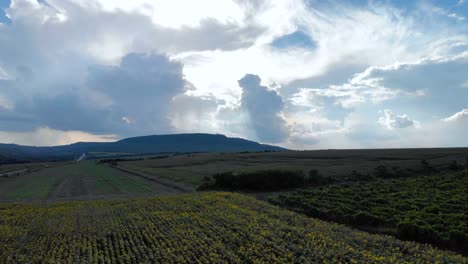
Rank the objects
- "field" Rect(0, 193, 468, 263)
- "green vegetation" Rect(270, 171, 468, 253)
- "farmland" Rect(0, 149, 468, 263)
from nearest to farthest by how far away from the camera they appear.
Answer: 1. "field" Rect(0, 193, 468, 263)
2. "farmland" Rect(0, 149, 468, 263)
3. "green vegetation" Rect(270, 171, 468, 253)

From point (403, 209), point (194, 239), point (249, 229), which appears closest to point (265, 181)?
point (403, 209)

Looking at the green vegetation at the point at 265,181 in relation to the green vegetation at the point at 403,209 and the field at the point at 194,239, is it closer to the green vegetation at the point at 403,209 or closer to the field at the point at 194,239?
the green vegetation at the point at 403,209

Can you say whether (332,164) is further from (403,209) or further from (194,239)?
(194,239)

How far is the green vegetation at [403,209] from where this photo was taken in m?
19.4

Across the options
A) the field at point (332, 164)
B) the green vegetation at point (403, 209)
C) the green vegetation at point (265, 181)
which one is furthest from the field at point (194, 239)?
the field at point (332, 164)

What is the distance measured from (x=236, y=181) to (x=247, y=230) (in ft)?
89.2

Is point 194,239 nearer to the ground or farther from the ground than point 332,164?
nearer to the ground

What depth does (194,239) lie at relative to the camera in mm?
19469

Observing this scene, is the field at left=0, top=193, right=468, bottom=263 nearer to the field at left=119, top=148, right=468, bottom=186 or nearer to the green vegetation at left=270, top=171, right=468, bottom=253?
the green vegetation at left=270, top=171, right=468, bottom=253

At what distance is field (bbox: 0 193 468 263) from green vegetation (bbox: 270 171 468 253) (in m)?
2.31

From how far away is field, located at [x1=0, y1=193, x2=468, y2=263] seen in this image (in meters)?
16.1

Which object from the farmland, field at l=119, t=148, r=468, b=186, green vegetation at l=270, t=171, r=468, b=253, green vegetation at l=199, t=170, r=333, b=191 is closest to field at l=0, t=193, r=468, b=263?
the farmland

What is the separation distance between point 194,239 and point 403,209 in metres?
15.9

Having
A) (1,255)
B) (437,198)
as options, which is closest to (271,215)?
(437,198)
